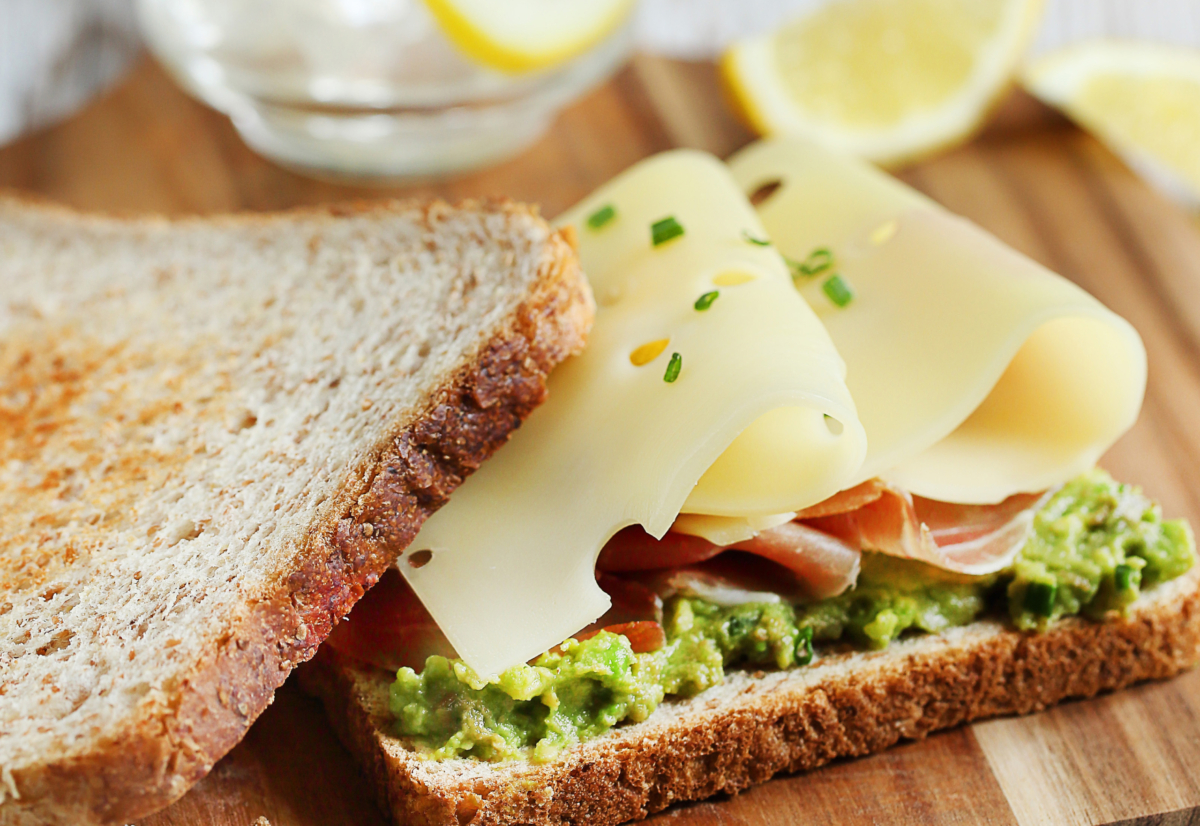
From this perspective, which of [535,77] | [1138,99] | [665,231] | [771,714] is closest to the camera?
[771,714]

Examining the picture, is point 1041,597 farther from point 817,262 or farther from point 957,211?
point 957,211

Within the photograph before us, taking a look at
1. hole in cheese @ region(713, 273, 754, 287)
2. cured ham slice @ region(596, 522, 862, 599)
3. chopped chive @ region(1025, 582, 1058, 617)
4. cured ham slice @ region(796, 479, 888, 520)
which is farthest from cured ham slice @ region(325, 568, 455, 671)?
chopped chive @ region(1025, 582, 1058, 617)

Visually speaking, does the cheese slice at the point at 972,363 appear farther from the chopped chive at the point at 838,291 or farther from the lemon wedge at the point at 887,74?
the lemon wedge at the point at 887,74

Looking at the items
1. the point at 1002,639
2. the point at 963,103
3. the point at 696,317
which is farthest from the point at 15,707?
the point at 963,103

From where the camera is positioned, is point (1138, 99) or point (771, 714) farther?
point (1138, 99)

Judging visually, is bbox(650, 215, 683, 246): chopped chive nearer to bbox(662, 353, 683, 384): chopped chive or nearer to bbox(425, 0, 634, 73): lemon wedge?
bbox(662, 353, 683, 384): chopped chive

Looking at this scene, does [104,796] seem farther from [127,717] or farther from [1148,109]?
[1148,109]

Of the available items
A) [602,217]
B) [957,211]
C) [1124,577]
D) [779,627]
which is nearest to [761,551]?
[779,627]
